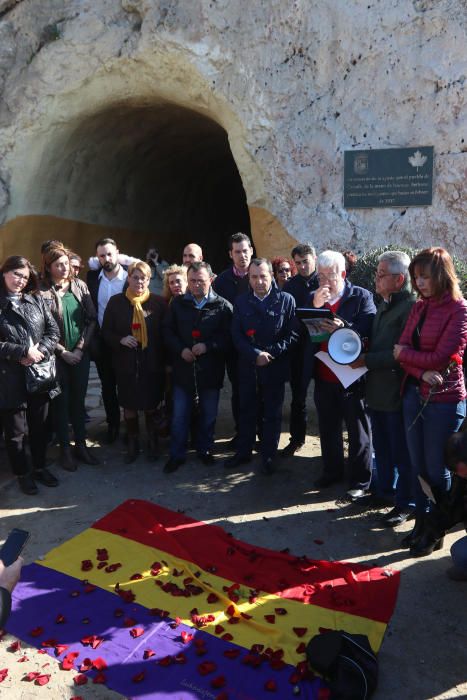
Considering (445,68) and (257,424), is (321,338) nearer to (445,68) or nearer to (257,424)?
(257,424)

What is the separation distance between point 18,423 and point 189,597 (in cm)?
226

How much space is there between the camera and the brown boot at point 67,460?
5477 mm

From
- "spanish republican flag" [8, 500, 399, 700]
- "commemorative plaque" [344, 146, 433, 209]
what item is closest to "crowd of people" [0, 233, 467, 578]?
"spanish republican flag" [8, 500, 399, 700]

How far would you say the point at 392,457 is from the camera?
15.1 ft

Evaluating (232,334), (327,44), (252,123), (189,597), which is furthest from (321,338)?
(327,44)

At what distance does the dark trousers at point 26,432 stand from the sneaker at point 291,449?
2.27 metres

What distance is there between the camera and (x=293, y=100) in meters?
8.55

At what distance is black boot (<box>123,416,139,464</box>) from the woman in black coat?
0.81m

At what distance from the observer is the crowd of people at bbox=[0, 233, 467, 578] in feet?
12.8

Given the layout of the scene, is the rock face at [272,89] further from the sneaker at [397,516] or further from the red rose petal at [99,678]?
the red rose petal at [99,678]

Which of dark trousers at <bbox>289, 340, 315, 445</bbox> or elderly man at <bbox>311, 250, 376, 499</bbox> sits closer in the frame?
elderly man at <bbox>311, 250, 376, 499</bbox>

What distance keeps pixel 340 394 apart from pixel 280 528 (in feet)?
3.94

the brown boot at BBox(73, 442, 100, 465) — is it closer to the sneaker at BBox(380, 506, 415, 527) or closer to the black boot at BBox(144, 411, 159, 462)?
the black boot at BBox(144, 411, 159, 462)

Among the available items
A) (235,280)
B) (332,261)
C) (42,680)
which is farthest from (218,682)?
(235,280)
